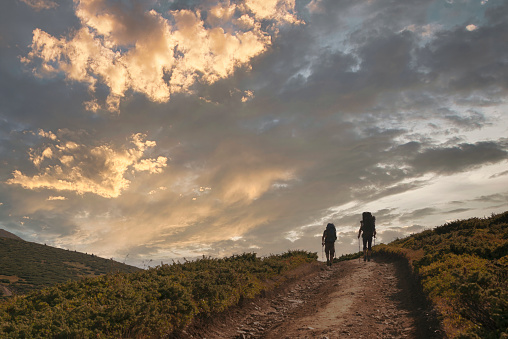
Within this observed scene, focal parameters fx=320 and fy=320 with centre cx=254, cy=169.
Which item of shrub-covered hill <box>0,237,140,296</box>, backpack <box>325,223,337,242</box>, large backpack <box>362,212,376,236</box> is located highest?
large backpack <box>362,212,376,236</box>

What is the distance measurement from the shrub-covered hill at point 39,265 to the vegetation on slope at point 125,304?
2107 inches

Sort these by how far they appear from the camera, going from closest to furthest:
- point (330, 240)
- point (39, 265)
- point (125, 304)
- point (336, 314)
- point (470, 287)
→ point (470, 287), point (125, 304), point (336, 314), point (330, 240), point (39, 265)

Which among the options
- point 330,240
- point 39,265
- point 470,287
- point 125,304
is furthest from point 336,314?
point 39,265

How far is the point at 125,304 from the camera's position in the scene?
8.65m

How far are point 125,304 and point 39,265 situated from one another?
322 feet

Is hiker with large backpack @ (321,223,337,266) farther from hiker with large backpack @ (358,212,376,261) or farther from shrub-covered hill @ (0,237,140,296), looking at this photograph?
shrub-covered hill @ (0,237,140,296)

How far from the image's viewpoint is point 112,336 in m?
7.50

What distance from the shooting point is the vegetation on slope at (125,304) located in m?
7.64

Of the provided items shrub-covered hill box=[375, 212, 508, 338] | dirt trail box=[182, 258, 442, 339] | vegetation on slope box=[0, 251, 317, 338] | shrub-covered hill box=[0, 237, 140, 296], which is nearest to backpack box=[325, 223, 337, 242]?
shrub-covered hill box=[375, 212, 508, 338]

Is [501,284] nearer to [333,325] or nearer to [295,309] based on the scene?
[333,325]

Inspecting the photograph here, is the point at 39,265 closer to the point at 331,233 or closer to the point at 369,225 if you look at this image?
the point at 331,233

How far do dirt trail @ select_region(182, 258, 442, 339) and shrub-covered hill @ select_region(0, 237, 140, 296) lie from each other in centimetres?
5412

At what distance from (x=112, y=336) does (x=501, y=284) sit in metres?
9.97

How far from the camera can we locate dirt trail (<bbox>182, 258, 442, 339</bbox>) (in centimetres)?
933
